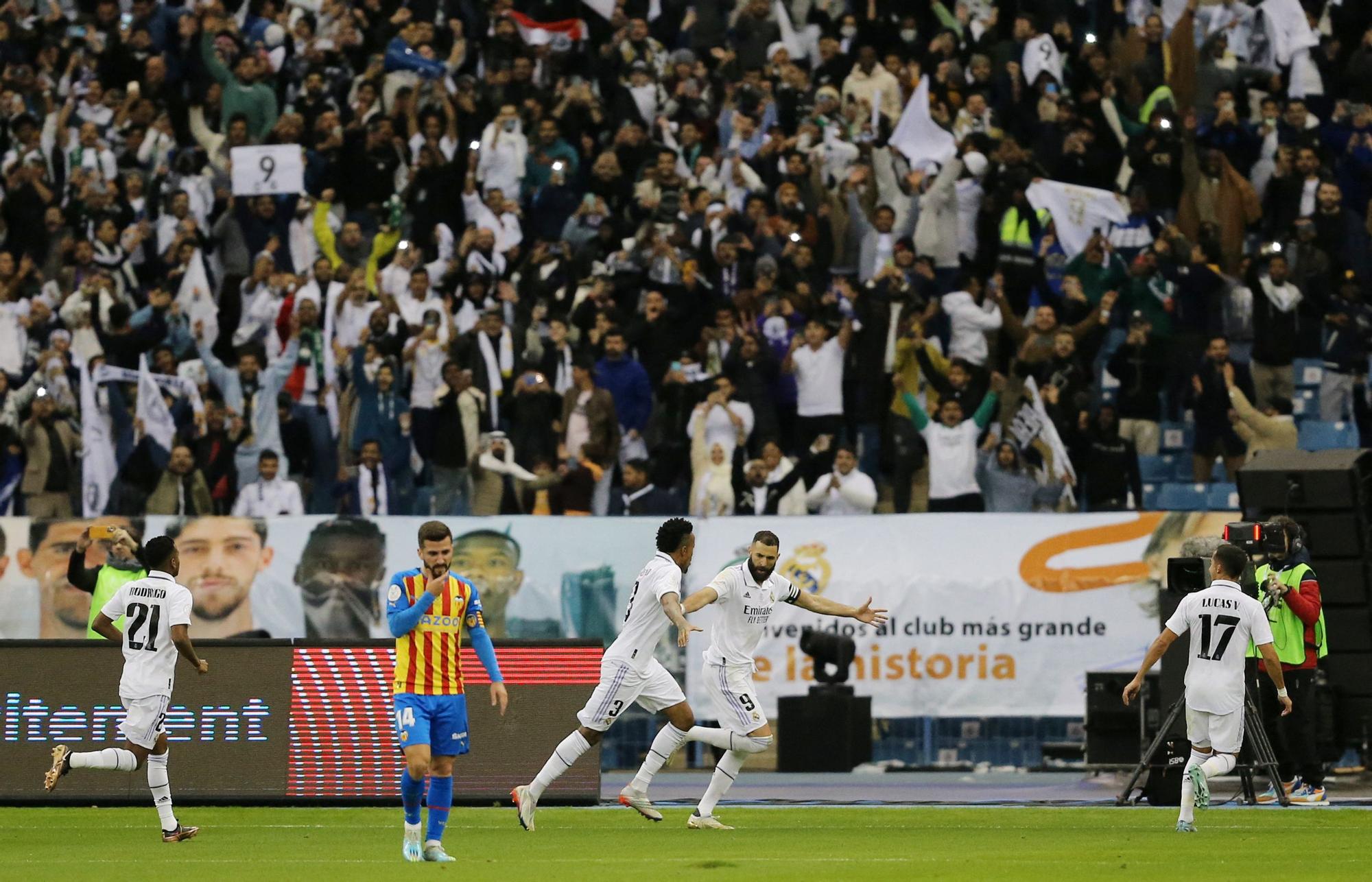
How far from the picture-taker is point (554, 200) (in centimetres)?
2692

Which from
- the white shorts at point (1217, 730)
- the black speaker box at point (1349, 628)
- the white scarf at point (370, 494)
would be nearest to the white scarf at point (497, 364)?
the white scarf at point (370, 494)

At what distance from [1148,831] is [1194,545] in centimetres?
423

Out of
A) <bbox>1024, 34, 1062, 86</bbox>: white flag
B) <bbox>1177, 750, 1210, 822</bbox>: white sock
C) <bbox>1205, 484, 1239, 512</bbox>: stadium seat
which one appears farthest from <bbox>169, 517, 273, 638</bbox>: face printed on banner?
<bbox>1024, 34, 1062, 86</bbox>: white flag

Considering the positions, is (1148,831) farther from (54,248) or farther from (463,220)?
(54,248)

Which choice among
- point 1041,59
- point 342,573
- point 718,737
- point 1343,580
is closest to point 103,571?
point 342,573

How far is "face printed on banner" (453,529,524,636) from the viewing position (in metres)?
22.5

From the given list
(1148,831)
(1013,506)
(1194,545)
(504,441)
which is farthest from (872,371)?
(1148,831)

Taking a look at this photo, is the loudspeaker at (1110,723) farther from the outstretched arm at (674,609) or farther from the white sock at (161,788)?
the white sock at (161,788)

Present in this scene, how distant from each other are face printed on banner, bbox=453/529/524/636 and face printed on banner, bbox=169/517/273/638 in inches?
81.1

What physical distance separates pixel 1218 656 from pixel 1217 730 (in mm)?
532

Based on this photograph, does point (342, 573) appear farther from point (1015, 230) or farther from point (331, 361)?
point (1015, 230)

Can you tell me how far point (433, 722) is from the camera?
1343 cm

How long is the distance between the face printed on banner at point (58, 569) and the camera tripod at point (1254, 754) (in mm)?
10640

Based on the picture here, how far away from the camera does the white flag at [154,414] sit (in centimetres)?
2484
